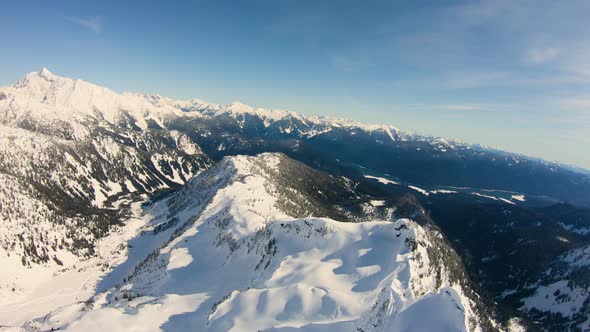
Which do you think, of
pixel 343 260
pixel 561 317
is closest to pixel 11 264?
pixel 343 260

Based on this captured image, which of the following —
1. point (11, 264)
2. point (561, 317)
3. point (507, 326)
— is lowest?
point (561, 317)

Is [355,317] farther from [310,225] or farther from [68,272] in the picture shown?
[68,272]

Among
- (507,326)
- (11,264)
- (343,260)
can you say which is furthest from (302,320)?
(11,264)

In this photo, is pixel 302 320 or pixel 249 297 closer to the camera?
pixel 302 320

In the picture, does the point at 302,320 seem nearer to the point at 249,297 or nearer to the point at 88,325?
the point at 249,297

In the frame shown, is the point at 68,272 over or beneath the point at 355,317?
beneath

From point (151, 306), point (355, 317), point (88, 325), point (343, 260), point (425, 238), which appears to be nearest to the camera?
point (355, 317)

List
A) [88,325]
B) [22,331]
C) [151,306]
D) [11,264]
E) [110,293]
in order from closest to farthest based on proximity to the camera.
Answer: [88,325]
[22,331]
[151,306]
[110,293]
[11,264]
